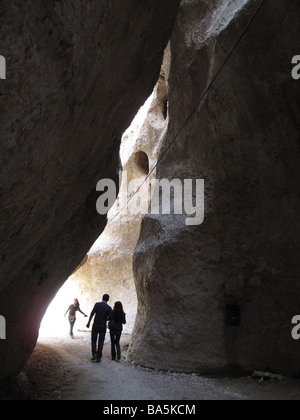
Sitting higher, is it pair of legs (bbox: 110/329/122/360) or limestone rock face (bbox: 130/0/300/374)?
limestone rock face (bbox: 130/0/300/374)

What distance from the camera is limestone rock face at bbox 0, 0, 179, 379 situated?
98.7 inches

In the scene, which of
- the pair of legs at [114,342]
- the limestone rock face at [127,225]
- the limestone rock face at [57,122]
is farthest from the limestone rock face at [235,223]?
the limestone rock face at [127,225]

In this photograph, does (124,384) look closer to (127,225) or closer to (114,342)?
(114,342)

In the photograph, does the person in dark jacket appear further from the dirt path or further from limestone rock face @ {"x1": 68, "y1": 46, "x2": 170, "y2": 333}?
limestone rock face @ {"x1": 68, "y1": 46, "x2": 170, "y2": 333}

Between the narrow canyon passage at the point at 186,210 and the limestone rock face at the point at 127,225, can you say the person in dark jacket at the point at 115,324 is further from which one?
the limestone rock face at the point at 127,225

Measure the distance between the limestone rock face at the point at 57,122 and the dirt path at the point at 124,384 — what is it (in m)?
0.62

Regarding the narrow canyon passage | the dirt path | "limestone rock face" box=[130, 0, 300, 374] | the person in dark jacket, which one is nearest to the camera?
the narrow canyon passage

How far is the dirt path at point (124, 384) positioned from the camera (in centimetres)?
482

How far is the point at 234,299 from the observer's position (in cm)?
658

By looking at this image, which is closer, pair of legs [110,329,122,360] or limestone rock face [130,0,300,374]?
limestone rock face [130,0,300,374]

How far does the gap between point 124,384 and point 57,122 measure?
12.5 feet

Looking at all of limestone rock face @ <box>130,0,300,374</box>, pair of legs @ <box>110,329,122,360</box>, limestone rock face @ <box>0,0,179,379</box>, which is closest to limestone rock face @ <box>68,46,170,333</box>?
pair of legs @ <box>110,329,122,360</box>

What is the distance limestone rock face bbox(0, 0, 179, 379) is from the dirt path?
619mm

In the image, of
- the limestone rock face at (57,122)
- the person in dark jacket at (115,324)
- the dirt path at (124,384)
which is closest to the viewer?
the limestone rock face at (57,122)
